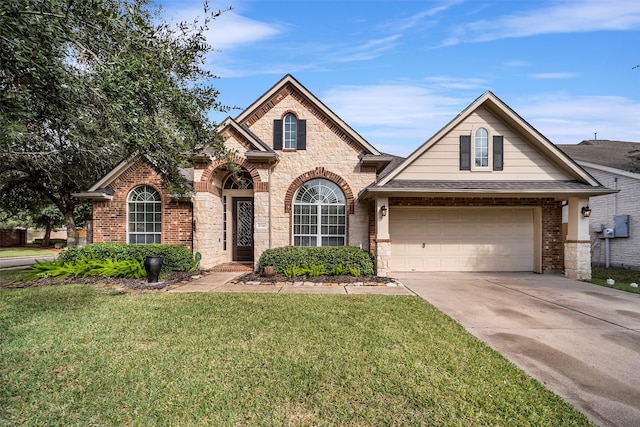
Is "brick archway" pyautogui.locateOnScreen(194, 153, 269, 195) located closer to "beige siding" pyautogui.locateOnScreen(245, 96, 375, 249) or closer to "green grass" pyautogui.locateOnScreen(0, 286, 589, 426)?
"beige siding" pyautogui.locateOnScreen(245, 96, 375, 249)

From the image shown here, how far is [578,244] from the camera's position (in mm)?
10906

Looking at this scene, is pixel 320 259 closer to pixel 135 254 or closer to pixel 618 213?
pixel 135 254

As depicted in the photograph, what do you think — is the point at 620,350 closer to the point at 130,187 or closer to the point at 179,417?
the point at 179,417

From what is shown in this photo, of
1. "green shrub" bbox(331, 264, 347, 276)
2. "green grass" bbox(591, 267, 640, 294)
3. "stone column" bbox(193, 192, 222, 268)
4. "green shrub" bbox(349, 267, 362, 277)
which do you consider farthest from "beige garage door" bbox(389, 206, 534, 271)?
"stone column" bbox(193, 192, 222, 268)

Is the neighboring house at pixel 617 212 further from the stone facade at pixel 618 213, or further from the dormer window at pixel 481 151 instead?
the dormer window at pixel 481 151

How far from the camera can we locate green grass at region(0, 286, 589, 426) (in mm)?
3113

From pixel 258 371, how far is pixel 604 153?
21.8 meters

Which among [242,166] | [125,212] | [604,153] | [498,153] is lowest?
[125,212]

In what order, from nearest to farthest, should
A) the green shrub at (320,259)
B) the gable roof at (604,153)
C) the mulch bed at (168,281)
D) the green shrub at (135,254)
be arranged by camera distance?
the mulch bed at (168,281), the green shrub at (320,259), the green shrub at (135,254), the gable roof at (604,153)

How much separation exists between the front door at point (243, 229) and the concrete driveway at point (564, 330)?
21.3 feet

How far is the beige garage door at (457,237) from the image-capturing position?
12164mm

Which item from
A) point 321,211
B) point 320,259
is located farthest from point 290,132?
point 320,259

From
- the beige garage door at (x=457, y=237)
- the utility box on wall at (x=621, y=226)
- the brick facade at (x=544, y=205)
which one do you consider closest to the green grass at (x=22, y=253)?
the beige garage door at (x=457, y=237)

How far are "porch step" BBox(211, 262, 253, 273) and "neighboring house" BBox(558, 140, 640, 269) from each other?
48.6 ft
